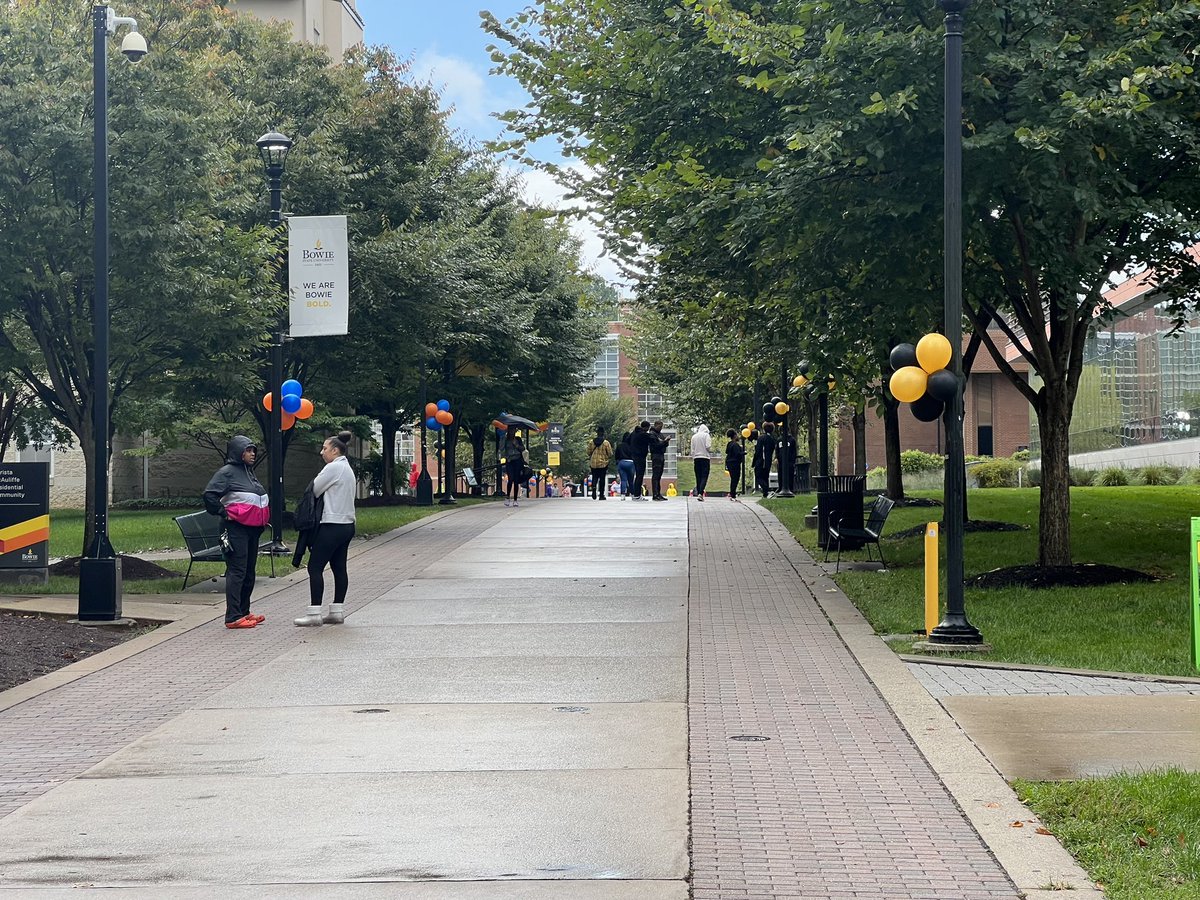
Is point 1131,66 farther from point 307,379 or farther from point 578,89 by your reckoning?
point 307,379

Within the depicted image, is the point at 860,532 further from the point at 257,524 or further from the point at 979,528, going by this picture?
the point at 257,524

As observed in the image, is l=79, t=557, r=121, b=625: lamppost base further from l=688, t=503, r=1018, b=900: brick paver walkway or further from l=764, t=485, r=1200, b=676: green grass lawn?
l=764, t=485, r=1200, b=676: green grass lawn

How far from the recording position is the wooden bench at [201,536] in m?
17.2

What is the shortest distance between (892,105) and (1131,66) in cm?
240

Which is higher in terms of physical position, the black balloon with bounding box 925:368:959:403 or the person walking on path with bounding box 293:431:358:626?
the black balloon with bounding box 925:368:959:403

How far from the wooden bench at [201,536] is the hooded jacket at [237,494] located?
2.35 meters

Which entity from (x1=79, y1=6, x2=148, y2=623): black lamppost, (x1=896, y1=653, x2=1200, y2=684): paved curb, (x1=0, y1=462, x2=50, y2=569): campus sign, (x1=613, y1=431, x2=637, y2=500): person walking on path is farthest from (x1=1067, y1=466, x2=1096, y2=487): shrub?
(x1=79, y1=6, x2=148, y2=623): black lamppost

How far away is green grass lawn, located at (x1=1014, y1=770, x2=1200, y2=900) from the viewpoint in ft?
19.2

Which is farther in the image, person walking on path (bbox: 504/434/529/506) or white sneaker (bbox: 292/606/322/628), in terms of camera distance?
person walking on path (bbox: 504/434/529/506)

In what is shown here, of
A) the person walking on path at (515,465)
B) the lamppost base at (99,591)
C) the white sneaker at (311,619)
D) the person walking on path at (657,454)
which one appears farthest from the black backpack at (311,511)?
the person walking on path at (657,454)

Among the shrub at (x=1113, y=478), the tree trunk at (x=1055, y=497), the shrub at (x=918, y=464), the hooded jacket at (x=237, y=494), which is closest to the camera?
the hooded jacket at (x=237, y=494)

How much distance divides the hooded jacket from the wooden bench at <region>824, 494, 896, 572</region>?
7124 millimetres

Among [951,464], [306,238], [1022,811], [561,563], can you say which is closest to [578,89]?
[306,238]

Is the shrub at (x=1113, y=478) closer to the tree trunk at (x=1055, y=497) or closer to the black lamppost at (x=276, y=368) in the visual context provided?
the tree trunk at (x=1055, y=497)
